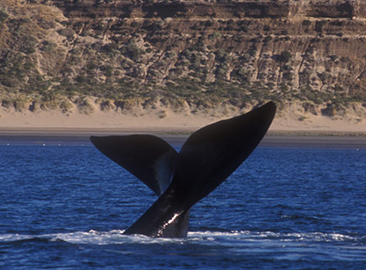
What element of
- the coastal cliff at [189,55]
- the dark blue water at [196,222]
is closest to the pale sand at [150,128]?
the coastal cliff at [189,55]

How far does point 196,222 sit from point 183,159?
677cm

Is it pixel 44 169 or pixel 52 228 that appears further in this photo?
pixel 44 169

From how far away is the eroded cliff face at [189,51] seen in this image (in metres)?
82.4

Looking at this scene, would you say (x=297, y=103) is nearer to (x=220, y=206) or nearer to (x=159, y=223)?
(x=220, y=206)

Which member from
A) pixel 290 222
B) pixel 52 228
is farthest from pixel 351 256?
pixel 52 228

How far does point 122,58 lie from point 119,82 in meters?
5.48

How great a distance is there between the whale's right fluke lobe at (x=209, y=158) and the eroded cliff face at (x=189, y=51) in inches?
2524

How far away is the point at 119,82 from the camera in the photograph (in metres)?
86.4

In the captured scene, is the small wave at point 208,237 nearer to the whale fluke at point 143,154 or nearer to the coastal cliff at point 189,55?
the whale fluke at point 143,154

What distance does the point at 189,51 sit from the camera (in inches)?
3600

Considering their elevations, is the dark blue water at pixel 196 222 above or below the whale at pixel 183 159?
below

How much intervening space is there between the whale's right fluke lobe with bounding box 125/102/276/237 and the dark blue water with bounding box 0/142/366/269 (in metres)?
0.86

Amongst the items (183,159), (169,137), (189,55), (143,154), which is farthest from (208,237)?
(189,55)

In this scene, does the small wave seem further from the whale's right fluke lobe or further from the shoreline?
the shoreline
